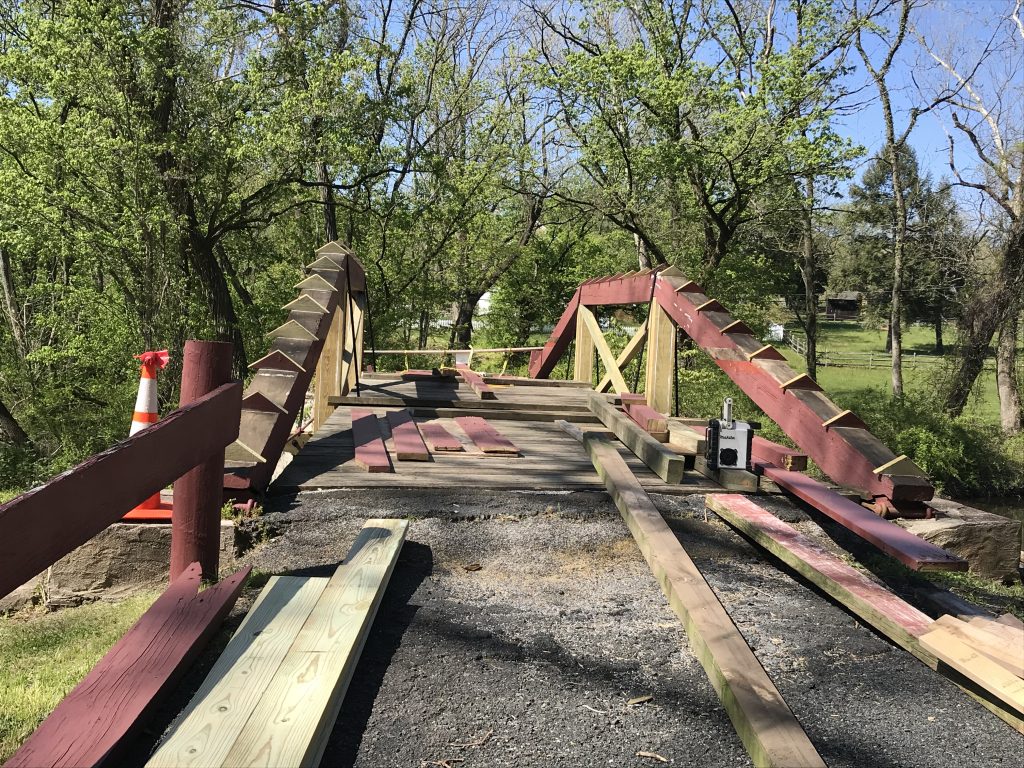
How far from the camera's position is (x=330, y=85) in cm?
1691

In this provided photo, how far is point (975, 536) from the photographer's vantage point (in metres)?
5.03

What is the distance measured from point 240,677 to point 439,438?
12.8 ft

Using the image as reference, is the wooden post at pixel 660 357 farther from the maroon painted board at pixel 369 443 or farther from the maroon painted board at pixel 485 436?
the maroon painted board at pixel 369 443

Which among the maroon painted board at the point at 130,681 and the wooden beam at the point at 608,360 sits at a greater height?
the wooden beam at the point at 608,360

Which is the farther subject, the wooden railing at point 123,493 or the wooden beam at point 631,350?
the wooden beam at point 631,350

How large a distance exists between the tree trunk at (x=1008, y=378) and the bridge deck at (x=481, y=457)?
1496 cm

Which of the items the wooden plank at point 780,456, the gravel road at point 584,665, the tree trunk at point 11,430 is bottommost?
the tree trunk at point 11,430

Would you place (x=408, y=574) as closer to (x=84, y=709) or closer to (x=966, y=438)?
(x=84, y=709)

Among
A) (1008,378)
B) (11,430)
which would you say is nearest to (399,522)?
(11,430)

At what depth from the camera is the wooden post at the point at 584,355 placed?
1066 cm

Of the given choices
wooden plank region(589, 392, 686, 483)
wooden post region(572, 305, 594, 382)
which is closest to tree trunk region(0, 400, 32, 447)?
wooden post region(572, 305, 594, 382)

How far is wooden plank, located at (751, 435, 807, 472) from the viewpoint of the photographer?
514 cm

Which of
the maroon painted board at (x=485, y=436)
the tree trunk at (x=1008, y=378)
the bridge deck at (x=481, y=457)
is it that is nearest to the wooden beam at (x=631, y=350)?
the bridge deck at (x=481, y=457)

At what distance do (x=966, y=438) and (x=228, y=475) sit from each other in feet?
51.3
